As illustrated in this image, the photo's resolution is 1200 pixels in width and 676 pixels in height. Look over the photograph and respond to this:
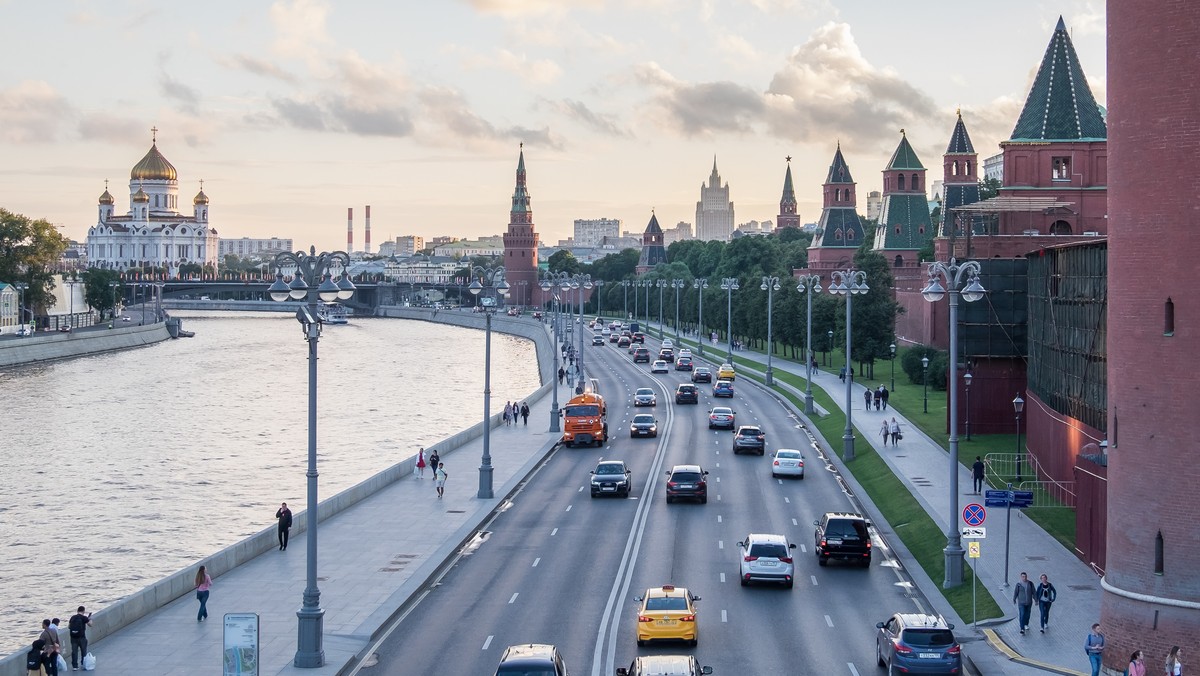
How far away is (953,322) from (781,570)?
22.2 ft

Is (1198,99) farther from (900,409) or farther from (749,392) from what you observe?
(749,392)

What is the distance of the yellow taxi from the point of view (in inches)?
992

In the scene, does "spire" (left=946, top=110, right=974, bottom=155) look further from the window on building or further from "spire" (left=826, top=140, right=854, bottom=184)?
the window on building

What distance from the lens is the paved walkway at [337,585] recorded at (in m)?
25.4

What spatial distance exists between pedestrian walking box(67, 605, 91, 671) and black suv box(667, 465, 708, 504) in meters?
21.7

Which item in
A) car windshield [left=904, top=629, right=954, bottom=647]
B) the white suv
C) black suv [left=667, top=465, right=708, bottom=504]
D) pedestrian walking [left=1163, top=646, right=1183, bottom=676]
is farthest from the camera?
black suv [left=667, top=465, right=708, bottom=504]

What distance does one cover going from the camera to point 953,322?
31.3m

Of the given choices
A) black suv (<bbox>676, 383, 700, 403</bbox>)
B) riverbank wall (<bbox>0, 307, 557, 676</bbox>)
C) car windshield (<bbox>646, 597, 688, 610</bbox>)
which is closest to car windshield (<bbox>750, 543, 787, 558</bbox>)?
car windshield (<bbox>646, 597, 688, 610</bbox>)

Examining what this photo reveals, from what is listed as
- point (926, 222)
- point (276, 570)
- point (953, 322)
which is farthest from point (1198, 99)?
point (926, 222)

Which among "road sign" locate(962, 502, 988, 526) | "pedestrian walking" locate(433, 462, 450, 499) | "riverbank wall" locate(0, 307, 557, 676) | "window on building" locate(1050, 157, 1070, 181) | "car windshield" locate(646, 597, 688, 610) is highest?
"window on building" locate(1050, 157, 1070, 181)

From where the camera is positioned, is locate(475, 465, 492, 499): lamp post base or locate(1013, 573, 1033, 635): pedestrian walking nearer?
locate(1013, 573, 1033, 635): pedestrian walking

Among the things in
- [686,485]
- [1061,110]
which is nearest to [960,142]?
[1061,110]

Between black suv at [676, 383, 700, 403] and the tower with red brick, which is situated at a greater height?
the tower with red brick

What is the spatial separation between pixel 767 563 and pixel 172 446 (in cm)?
5013
